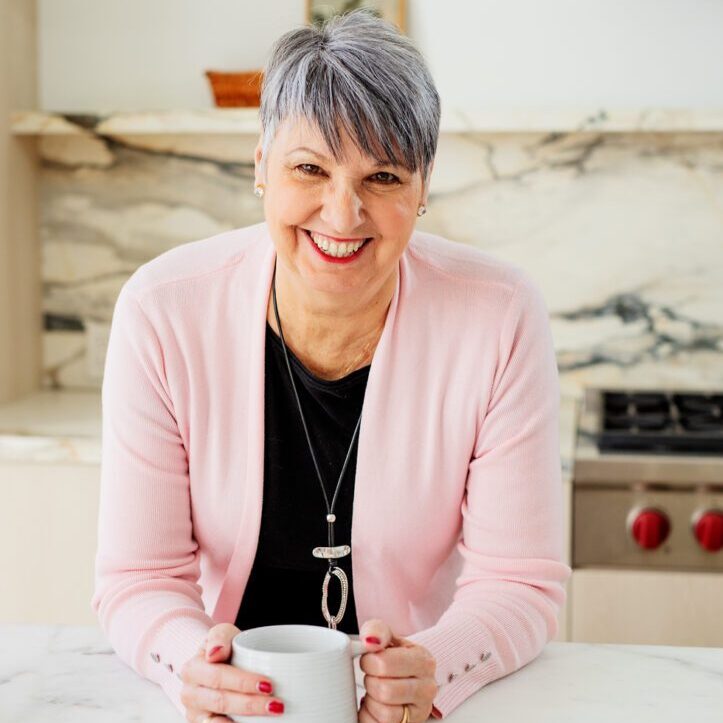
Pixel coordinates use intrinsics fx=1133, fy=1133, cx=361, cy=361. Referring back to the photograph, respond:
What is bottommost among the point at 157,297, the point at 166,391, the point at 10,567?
the point at 10,567

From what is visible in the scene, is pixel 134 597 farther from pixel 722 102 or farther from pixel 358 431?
pixel 722 102

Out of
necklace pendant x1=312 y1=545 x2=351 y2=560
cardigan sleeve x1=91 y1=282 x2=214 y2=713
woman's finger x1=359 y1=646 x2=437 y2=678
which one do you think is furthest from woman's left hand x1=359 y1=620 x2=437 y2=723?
necklace pendant x1=312 y1=545 x2=351 y2=560

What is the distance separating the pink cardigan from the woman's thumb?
0.31 metres

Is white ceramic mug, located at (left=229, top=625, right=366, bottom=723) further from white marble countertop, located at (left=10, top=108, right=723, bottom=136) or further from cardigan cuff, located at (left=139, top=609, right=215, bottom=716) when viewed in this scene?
white marble countertop, located at (left=10, top=108, right=723, bottom=136)

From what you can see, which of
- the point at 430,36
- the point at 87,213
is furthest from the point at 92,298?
the point at 430,36

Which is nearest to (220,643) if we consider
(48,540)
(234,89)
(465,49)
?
(48,540)

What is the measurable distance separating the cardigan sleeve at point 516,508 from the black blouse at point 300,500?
0.16m

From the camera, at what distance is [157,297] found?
1.36 metres

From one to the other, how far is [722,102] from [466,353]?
1420 millimetres

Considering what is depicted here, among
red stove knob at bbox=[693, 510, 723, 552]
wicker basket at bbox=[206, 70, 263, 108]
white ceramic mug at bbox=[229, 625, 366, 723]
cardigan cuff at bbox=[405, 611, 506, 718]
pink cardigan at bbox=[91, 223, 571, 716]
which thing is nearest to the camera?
white ceramic mug at bbox=[229, 625, 366, 723]

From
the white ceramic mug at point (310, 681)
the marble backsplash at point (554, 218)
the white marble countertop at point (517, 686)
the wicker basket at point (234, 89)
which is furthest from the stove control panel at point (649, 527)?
the white ceramic mug at point (310, 681)

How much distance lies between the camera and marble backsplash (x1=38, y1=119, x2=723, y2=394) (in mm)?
2512

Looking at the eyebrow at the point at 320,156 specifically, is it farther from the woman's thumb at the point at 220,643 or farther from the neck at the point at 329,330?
the woman's thumb at the point at 220,643

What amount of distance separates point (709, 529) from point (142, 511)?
1.12 meters
